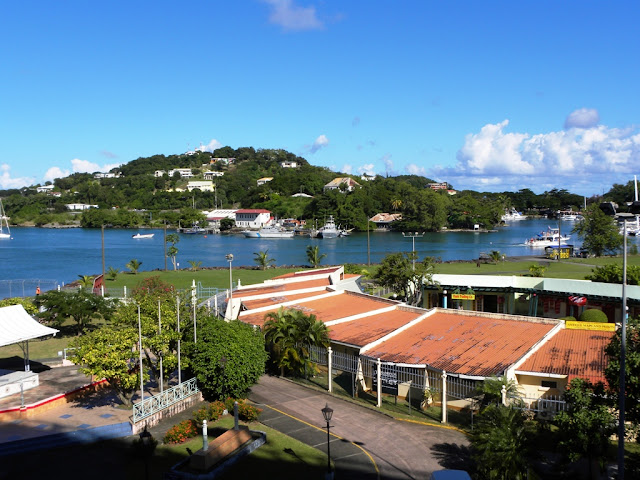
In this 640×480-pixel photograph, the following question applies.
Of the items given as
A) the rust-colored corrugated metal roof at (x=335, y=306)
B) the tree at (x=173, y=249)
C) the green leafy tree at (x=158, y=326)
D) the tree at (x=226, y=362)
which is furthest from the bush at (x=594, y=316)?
the tree at (x=173, y=249)

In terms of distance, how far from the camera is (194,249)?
107 meters

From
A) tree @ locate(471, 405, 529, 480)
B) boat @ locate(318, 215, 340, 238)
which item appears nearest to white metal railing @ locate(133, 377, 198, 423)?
tree @ locate(471, 405, 529, 480)

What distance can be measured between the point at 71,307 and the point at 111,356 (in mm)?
13455

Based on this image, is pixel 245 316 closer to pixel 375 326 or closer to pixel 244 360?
pixel 375 326

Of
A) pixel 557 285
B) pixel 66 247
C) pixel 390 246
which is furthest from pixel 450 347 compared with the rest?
pixel 66 247

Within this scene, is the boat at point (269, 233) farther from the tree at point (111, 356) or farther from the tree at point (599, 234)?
the tree at point (111, 356)

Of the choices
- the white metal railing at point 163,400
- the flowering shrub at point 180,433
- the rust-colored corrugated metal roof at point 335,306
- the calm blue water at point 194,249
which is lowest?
the calm blue water at point 194,249

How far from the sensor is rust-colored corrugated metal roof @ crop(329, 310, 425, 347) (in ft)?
77.3

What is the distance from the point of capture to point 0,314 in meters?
22.6

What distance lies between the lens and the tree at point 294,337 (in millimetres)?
22484

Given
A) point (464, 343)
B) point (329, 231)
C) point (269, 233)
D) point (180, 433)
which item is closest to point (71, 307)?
point (180, 433)

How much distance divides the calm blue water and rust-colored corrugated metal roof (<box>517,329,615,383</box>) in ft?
152

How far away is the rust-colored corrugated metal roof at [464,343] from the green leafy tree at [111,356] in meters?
8.51

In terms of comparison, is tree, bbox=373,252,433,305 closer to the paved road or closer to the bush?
the bush
